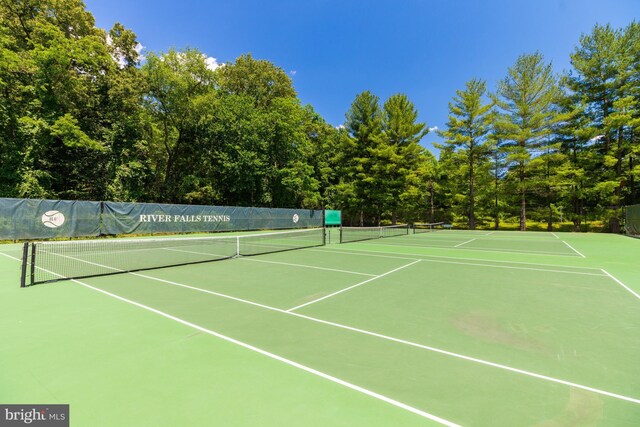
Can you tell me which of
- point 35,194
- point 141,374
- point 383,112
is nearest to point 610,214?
point 383,112

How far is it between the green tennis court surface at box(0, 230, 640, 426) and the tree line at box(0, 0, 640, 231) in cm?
2347

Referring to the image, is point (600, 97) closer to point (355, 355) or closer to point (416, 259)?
point (416, 259)

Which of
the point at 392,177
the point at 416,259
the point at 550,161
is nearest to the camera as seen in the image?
the point at 416,259

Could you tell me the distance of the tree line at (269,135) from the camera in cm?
2336

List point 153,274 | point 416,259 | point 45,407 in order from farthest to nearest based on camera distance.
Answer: point 416,259 < point 153,274 < point 45,407

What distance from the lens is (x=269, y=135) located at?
35.9 m

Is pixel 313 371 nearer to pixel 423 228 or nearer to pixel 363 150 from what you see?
pixel 423 228

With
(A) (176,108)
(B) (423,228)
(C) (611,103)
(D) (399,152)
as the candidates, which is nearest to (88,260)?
(A) (176,108)

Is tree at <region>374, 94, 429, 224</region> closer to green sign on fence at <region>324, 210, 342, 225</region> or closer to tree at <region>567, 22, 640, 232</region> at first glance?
green sign on fence at <region>324, 210, 342, 225</region>

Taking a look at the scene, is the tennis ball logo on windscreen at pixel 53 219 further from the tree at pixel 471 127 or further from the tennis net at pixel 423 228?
the tree at pixel 471 127

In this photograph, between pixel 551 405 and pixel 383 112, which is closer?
pixel 551 405

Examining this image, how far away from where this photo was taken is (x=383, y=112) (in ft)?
132

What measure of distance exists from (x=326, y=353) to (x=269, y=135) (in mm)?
34914

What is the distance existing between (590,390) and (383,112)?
4115cm
